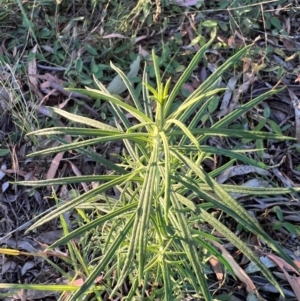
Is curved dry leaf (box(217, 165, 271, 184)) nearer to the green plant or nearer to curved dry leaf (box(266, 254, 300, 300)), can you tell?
curved dry leaf (box(266, 254, 300, 300))

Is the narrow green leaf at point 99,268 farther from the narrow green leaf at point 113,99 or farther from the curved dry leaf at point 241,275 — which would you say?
the curved dry leaf at point 241,275

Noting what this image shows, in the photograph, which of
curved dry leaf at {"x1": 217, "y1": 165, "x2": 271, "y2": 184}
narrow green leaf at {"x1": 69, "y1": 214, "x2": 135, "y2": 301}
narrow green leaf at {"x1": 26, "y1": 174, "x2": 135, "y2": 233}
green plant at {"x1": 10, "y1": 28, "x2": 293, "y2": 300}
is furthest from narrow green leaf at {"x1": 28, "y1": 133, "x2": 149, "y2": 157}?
curved dry leaf at {"x1": 217, "y1": 165, "x2": 271, "y2": 184}

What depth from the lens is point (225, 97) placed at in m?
2.48

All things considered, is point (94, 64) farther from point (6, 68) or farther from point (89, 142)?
point (89, 142)

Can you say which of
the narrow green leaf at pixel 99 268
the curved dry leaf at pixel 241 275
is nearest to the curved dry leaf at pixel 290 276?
the curved dry leaf at pixel 241 275

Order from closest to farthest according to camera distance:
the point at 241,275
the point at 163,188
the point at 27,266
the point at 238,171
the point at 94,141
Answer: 1. the point at 94,141
2. the point at 163,188
3. the point at 241,275
4. the point at 27,266
5. the point at 238,171

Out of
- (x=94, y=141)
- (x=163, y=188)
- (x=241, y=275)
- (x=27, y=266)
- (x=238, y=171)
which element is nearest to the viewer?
(x=94, y=141)

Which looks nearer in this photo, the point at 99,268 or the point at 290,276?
the point at 99,268

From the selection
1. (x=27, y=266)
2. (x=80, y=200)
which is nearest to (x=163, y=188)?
(x=80, y=200)

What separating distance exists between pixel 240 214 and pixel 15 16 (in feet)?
6.89

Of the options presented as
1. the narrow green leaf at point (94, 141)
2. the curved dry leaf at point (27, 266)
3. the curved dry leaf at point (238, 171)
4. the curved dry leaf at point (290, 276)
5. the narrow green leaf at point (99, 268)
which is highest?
the narrow green leaf at point (94, 141)

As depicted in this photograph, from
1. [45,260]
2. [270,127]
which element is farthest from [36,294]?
[270,127]

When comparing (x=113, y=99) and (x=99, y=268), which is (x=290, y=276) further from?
(x=113, y=99)

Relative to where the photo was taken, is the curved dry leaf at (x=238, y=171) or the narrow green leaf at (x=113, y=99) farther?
the curved dry leaf at (x=238, y=171)
